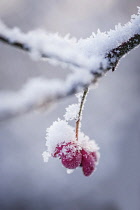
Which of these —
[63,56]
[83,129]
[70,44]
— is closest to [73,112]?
[70,44]

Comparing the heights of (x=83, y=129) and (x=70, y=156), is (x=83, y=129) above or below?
above

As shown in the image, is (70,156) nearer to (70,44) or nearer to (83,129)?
(70,44)

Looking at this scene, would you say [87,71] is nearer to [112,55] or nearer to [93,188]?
[112,55]

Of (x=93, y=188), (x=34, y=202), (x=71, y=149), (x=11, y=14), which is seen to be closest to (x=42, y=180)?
(x=34, y=202)

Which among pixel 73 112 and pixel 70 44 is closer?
pixel 70 44

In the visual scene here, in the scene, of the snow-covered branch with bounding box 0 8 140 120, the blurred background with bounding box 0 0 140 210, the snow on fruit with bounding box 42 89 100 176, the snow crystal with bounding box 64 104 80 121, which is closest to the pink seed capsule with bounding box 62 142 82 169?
the snow on fruit with bounding box 42 89 100 176

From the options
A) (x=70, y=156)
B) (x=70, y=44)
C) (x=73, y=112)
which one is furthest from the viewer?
(x=70, y=156)

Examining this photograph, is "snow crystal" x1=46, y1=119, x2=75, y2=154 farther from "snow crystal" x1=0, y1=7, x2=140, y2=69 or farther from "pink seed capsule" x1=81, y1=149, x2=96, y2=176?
"snow crystal" x1=0, y1=7, x2=140, y2=69
